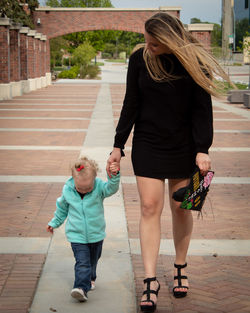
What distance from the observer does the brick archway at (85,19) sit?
45.4m

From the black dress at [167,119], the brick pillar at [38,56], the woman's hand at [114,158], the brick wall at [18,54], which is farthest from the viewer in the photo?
the brick pillar at [38,56]

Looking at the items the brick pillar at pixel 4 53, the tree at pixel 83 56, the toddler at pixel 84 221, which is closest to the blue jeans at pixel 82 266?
the toddler at pixel 84 221

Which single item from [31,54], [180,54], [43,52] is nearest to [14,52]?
[31,54]

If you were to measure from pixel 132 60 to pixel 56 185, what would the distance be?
4279 mm

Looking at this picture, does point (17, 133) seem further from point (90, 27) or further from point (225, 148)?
point (90, 27)

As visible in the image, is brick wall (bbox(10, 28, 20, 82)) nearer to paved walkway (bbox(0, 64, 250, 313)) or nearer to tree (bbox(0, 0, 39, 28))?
tree (bbox(0, 0, 39, 28))

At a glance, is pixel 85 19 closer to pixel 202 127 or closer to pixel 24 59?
pixel 24 59

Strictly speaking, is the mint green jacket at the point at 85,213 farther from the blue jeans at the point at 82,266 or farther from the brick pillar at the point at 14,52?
the brick pillar at the point at 14,52

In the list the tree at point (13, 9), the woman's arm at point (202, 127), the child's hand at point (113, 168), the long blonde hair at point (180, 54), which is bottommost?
the child's hand at point (113, 168)

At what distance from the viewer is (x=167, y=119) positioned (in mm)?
3635

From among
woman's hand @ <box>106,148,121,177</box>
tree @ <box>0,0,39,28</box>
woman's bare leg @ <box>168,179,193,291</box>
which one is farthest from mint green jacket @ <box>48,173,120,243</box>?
tree @ <box>0,0,39,28</box>

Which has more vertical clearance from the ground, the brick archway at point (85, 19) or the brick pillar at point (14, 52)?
the brick archway at point (85, 19)

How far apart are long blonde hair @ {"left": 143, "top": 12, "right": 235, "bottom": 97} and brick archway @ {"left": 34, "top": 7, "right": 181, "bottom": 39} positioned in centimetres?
4304

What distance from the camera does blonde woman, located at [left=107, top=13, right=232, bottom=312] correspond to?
353 centimetres
